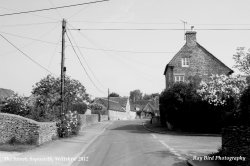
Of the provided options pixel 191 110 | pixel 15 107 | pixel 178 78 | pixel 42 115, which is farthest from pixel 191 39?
pixel 42 115

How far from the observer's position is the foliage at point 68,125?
1016 inches

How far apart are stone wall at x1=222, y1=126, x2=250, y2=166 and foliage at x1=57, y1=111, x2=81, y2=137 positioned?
15000 mm

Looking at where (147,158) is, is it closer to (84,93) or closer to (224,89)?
(224,89)

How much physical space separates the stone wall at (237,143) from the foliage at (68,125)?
15000mm

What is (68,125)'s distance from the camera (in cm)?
2631

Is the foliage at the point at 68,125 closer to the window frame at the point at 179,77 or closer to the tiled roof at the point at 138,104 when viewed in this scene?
the window frame at the point at 179,77

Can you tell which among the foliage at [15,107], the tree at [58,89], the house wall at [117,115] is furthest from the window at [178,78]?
the house wall at [117,115]

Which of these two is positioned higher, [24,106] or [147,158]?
[24,106]

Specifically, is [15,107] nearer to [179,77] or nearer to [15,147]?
[15,147]

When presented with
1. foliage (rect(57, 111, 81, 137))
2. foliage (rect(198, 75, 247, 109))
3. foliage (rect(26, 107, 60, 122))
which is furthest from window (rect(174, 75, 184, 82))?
foliage (rect(26, 107, 60, 122))

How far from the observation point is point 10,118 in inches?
766

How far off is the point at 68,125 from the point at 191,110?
14.4m

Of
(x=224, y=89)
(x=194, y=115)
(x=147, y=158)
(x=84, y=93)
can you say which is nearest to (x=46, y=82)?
(x=84, y=93)

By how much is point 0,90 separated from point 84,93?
18581mm
